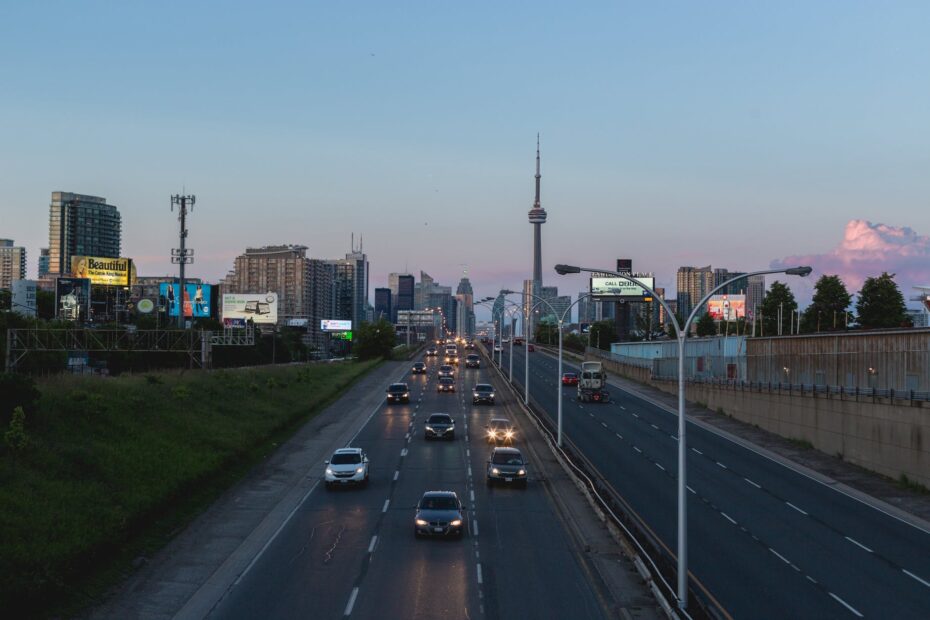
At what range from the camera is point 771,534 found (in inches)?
1218

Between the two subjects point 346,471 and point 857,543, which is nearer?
point 857,543

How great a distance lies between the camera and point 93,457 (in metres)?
33.1

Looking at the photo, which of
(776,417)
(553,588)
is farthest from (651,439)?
(553,588)

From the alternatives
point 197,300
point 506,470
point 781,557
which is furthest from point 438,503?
point 197,300

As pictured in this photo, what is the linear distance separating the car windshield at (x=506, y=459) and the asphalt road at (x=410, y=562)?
1.29 meters

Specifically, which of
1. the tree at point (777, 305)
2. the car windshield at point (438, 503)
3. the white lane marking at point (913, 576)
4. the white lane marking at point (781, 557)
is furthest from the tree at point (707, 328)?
the car windshield at point (438, 503)

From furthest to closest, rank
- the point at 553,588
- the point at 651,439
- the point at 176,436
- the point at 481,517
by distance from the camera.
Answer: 1. the point at 651,439
2. the point at 176,436
3. the point at 481,517
4. the point at 553,588

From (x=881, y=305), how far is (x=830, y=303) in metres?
9.50

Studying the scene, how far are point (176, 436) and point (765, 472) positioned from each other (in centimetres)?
3071

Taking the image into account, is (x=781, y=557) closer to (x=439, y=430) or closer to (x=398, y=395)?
(x=439, y=430)

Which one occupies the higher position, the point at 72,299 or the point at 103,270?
the point at 103,270

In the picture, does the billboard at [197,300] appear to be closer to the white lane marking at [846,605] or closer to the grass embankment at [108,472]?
the grass embankment at [108,472]

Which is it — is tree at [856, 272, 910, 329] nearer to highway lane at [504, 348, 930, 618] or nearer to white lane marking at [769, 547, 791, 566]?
highway lane at [504, 348, 930, 618]

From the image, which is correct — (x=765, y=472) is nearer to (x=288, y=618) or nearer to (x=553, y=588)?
(x=553, y=588)
